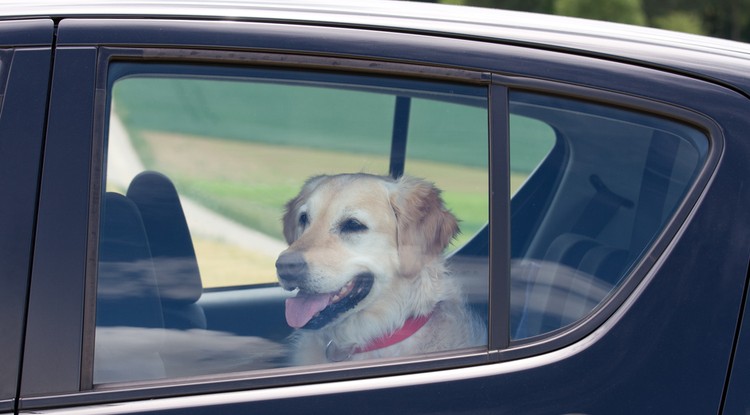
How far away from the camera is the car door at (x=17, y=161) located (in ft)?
4.61

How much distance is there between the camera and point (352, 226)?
1.73 meters

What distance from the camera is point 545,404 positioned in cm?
140

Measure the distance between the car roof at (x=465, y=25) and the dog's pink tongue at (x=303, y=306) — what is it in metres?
0.52

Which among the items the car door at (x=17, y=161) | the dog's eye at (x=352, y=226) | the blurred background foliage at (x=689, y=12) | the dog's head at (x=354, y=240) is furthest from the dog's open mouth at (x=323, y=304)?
the blurred background foliage at (x=689, y=12)

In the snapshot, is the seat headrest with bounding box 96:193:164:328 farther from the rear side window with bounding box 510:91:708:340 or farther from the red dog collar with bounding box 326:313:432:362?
the rear side window with bounding box 510:91:708:340

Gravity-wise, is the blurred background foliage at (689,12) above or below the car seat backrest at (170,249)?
above

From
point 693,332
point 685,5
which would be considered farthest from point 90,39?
Result: point 685,5

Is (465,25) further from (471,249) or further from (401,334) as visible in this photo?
(401,334)

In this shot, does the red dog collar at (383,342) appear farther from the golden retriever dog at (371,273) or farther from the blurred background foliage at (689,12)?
the blurred background foliage at (689,12)

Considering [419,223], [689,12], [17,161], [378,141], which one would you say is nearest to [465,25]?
[419,223]

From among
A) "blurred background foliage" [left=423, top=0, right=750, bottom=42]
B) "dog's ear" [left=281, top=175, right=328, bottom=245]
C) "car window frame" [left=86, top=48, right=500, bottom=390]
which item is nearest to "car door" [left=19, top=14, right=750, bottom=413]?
"car window frame" [left=86, top=48, right=500, bottom=390]

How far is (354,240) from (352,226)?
0.12 feet

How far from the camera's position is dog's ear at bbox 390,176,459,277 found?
162cm

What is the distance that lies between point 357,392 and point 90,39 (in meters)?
0.77
